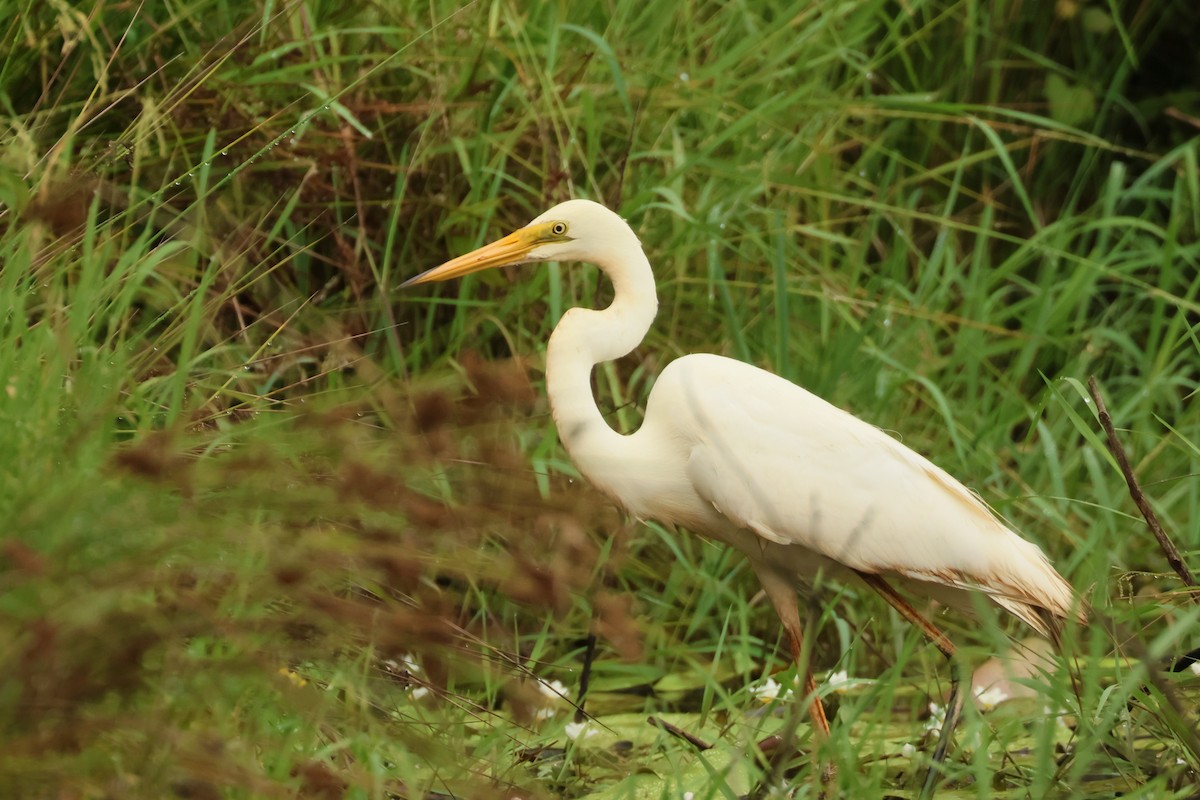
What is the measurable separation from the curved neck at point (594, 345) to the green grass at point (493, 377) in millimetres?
271

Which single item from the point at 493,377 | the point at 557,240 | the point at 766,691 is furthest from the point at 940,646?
the point at 493,377

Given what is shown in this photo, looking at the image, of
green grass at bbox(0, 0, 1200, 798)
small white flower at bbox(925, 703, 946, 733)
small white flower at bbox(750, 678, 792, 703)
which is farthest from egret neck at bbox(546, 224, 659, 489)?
small white flower at bbox(925, 703, 946, 733)

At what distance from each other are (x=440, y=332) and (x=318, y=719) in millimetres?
A: 2118

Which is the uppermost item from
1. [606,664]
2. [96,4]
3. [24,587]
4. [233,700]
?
[96,4]

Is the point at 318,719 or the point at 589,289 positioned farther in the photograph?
the point at 589,289

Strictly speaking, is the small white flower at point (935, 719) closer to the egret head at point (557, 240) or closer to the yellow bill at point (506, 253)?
the egret head at point (557, 240)

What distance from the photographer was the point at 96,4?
9.76 feet

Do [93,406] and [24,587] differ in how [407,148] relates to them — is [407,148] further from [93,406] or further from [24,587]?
[24,587]

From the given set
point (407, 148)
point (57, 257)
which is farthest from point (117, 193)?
point (57, 257)

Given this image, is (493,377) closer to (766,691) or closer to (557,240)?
(557,240)

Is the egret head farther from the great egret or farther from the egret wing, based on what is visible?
the egret wing

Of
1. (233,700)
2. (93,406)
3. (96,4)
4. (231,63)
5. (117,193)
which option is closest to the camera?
(233,700)

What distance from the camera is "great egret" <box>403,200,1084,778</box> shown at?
275 cm

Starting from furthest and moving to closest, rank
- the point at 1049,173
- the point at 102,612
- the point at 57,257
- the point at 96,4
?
1. the point at 1049,173
2. the point at 96,4
3. the point at 57,257
4. the point at 102,612
